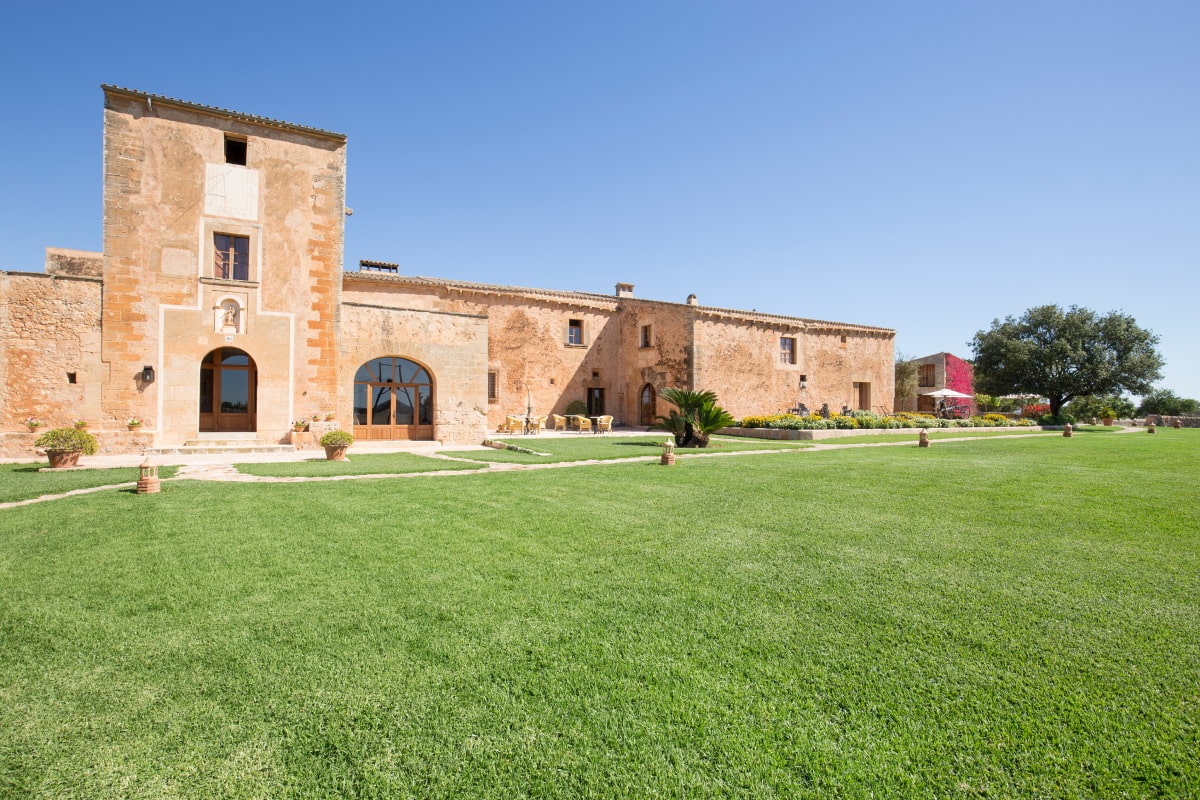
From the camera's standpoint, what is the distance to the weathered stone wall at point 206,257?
13172 mm

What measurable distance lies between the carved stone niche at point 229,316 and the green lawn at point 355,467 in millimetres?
4763

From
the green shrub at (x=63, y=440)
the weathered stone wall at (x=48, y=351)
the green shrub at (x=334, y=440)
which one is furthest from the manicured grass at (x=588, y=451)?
the weathered stone wall at (x=48, y=351)

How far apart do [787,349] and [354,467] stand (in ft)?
73.4

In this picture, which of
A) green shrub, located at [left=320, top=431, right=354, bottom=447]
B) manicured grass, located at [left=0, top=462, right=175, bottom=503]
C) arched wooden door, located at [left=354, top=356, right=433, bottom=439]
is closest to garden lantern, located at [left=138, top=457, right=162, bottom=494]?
manicured grass, located at [left=0, top=462, right=175, bottom=503]

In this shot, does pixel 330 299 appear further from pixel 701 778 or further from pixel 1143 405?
pixel 1143 405

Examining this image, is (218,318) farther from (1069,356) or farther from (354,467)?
(1069,356)

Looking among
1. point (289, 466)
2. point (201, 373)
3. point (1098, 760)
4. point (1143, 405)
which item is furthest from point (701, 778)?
point (1143, 405)

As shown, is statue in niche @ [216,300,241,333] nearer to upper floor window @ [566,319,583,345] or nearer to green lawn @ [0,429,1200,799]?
green lawn @ [0,429,1200,799]

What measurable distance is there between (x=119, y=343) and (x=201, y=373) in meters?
2.00

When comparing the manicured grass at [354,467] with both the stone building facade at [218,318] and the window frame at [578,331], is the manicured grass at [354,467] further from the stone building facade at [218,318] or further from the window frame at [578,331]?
the window frame at [578,331]

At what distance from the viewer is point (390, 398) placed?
16.4 metres

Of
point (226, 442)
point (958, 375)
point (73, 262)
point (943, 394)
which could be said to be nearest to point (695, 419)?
point (226, 442)

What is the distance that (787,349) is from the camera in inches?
1072

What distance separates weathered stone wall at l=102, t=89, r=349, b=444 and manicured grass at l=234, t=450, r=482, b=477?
4.12 m
